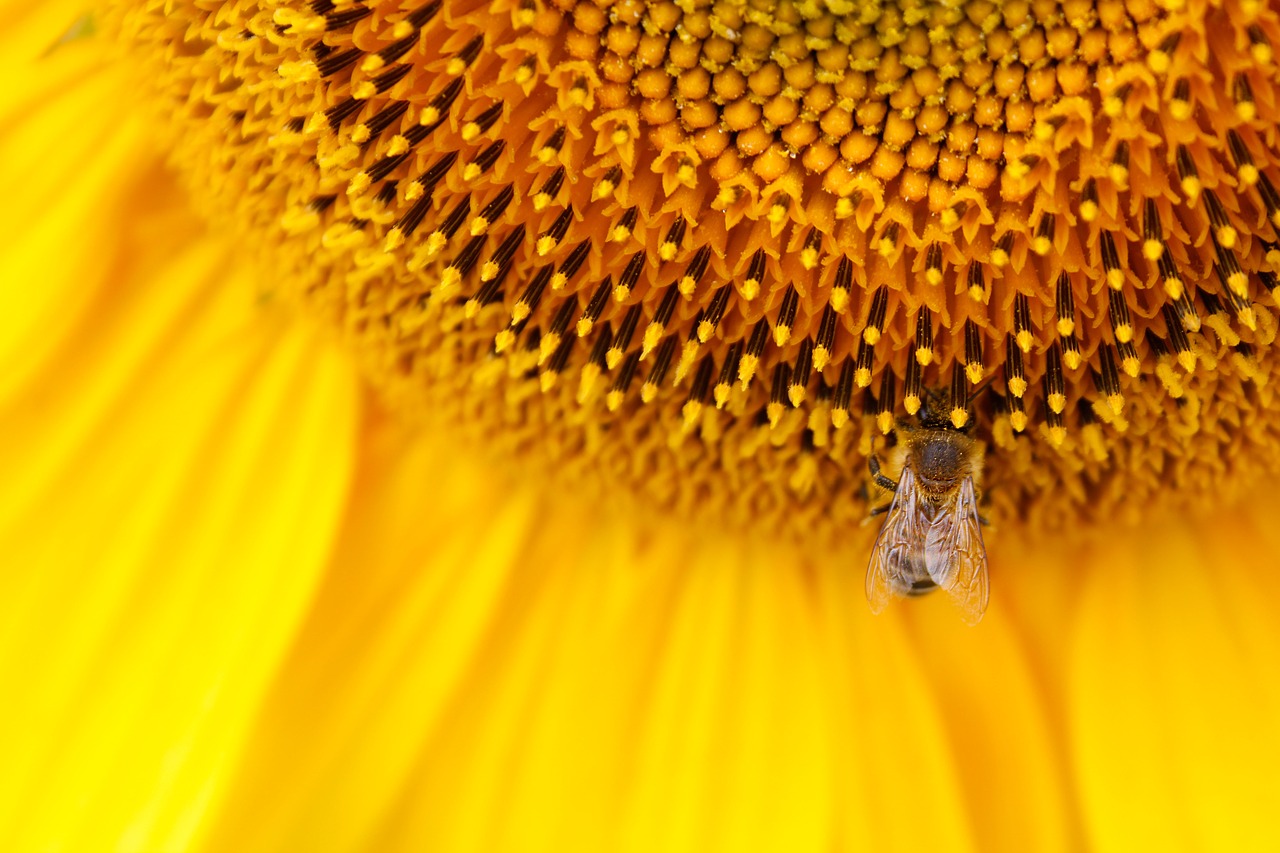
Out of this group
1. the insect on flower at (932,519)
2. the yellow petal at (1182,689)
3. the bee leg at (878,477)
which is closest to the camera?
the insect on flower at (932,519)

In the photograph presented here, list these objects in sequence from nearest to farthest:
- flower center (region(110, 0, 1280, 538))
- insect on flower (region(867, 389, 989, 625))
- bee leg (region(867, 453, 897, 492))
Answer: flower center (region(110, 0, 1280, 538)) → insect on flower (region(867, 389, 989, 625)) → bee leg (region(867, 453, 897, 492))

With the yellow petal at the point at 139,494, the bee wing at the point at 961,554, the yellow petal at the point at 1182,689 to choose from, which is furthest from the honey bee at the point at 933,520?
the yellow petal at the point at 139,494

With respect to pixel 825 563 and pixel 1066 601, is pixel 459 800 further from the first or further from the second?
pixel 1066 601

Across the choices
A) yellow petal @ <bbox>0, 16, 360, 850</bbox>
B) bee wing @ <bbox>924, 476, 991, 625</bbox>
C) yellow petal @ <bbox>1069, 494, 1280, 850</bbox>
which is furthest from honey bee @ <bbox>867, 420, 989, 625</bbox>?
yellow petal @ <bbox>0, 16, 360, 850</bbox>

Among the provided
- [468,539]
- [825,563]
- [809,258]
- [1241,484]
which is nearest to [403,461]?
[468,539]

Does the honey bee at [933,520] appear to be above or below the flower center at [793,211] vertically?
below

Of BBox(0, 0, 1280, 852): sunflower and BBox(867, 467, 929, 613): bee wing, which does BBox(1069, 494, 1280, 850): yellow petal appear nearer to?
BBox(0, 0, 1280, 852): sunflower

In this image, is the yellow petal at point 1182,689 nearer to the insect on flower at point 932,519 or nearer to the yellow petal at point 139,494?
the insect on flower at point 932,519

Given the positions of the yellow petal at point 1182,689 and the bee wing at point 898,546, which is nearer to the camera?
the bee wing at point 898,546

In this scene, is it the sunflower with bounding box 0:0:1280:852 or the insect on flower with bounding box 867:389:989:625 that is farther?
the insect on flower with bounding box 867:389:989:625
